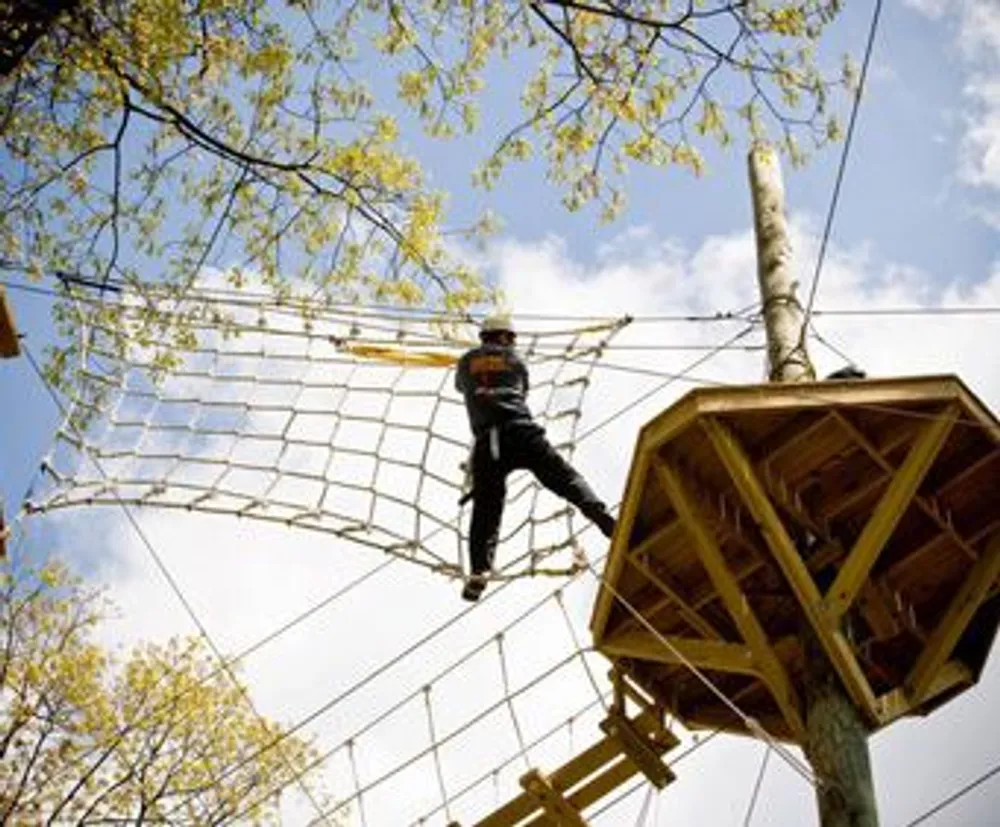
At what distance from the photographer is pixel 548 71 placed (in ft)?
18.9

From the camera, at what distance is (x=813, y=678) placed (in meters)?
4.21

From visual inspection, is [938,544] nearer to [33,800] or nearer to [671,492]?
[671,492]

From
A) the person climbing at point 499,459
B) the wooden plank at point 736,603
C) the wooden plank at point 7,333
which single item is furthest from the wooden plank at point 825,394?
the wooden plank at point 7,333

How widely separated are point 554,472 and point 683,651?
102 cm

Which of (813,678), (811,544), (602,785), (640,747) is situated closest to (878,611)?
(811,544)

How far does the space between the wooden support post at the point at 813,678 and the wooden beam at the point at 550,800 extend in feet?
4.91

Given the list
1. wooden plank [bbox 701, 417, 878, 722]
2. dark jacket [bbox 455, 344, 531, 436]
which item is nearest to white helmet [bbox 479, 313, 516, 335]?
dark jacket [bbox 455, 344, 531, 436]

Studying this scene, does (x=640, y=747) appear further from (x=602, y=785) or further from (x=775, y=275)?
(x=775, y=275)

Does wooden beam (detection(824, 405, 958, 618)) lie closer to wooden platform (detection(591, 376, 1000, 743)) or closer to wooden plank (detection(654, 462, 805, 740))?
wooden platform (detection(591, 376, 1000, 743))

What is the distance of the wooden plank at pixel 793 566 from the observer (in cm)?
403

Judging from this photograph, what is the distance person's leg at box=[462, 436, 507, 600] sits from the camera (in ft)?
17.3

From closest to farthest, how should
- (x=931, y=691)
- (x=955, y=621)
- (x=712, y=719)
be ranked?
1. (x=955, y=621)
2. (x=931, y=691)
3. (x=712, y=719)

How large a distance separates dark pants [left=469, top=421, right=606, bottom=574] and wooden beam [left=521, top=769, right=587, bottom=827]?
992 millimetres

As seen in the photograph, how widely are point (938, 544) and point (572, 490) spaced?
1.57 m
